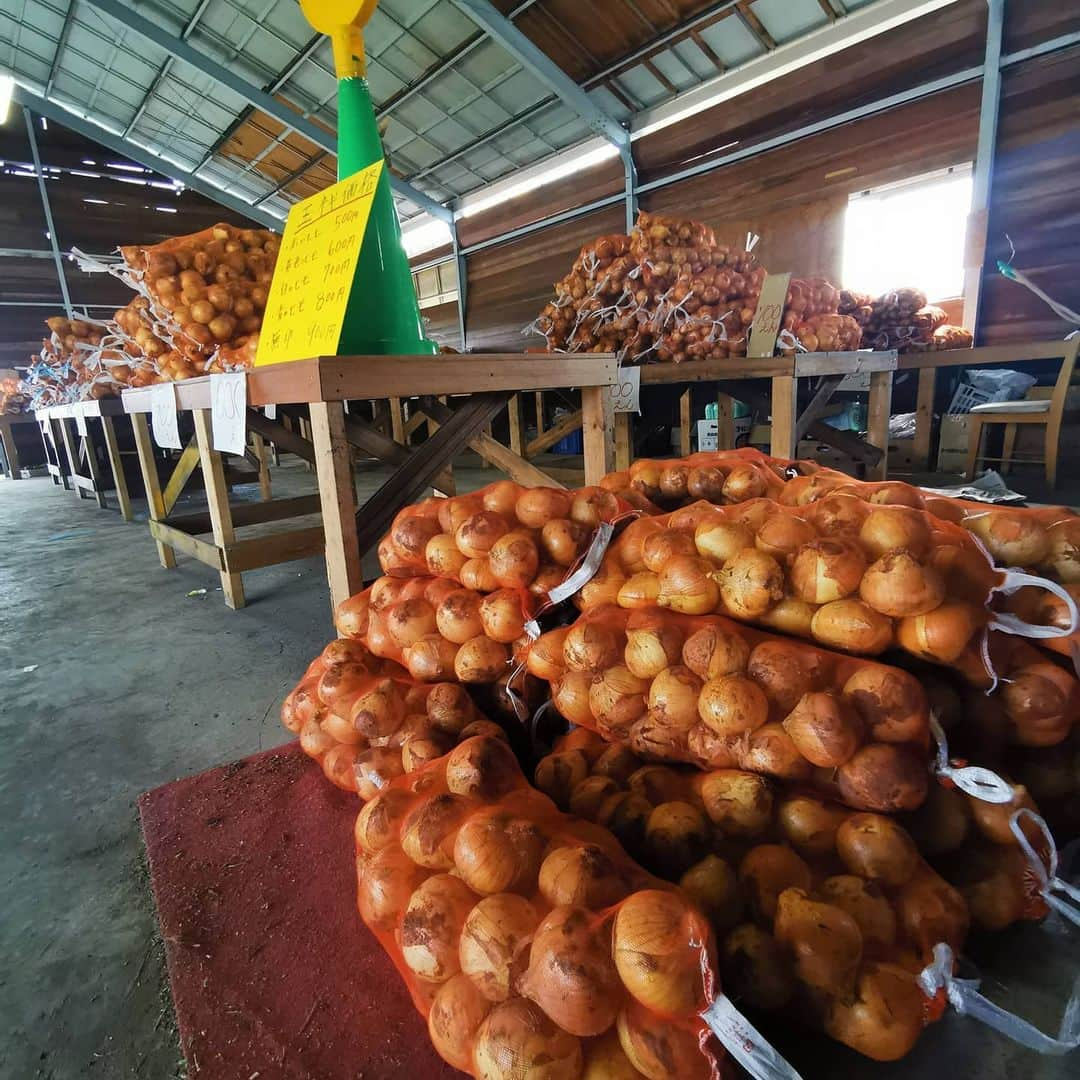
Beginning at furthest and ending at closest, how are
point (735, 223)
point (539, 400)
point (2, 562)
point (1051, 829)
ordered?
1. point (735, 223)
2. point (539, 400)
3. point (2, 562)
4. point (1051, 829)

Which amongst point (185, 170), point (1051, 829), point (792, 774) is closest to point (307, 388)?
point (792, 774)

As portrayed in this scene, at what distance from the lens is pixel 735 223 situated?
598 centimetres

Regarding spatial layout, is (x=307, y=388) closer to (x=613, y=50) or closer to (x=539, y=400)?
(x=539, y=400)

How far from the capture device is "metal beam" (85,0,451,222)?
6016mm

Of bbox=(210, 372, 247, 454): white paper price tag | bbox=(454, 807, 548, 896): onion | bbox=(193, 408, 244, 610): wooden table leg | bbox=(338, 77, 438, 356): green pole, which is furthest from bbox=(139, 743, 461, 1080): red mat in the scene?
bbox=(193, 408, 244, 610): wooden table leg

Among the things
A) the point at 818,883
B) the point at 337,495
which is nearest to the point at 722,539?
the point at 818,883

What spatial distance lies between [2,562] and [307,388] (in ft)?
10.9

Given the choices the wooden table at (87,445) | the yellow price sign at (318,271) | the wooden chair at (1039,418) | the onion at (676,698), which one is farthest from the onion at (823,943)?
the wooden table at (87,445)

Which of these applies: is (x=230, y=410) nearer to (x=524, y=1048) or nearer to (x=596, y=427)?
(x=596, y=427)

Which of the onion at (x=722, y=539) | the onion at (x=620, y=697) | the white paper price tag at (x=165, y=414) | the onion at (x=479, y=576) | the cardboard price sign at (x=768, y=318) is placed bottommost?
the onion at (x=620, y=697)

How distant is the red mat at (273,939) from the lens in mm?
594

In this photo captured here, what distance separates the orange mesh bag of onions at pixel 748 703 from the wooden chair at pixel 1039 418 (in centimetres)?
379

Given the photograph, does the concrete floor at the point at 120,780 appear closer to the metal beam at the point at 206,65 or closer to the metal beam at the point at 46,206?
the metal beam at the point at 206,65

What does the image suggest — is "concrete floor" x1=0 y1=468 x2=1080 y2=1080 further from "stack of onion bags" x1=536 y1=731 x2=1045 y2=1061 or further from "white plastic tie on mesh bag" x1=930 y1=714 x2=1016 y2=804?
"white plastic tie on mesh bag" x1=930 y1=714 x2=1016 y2=804
